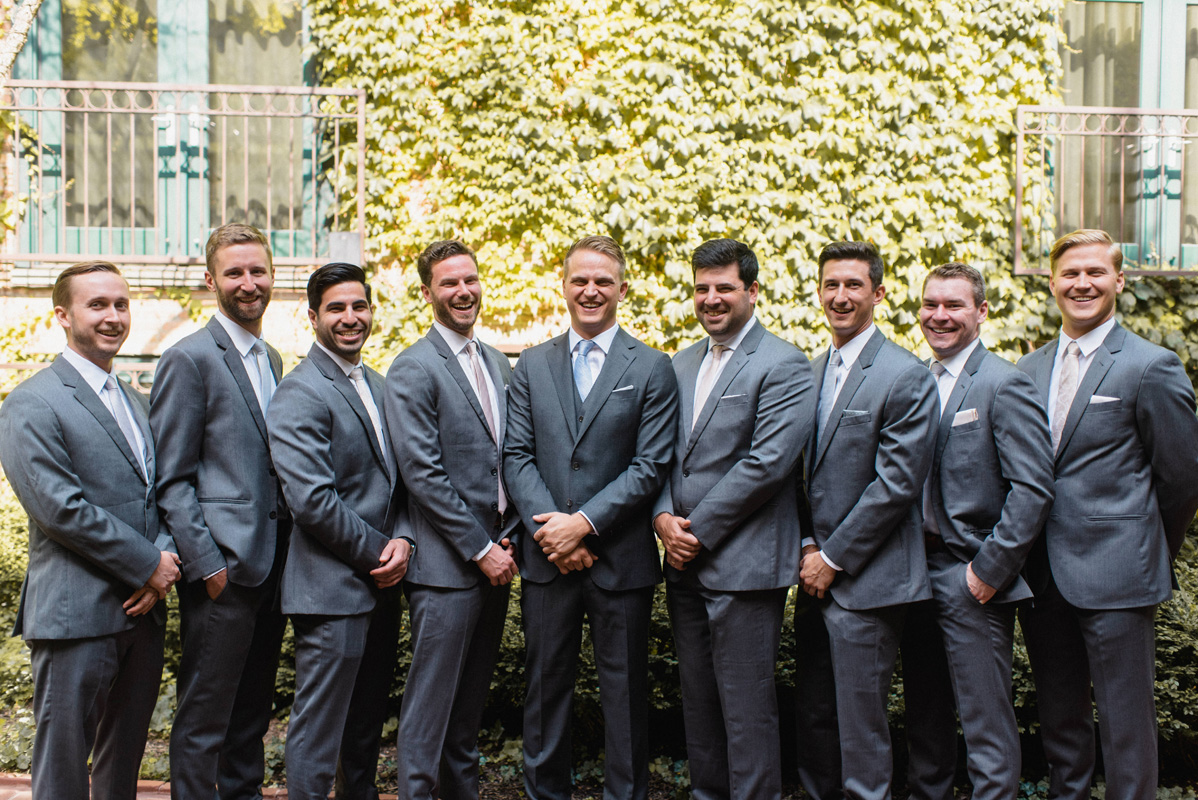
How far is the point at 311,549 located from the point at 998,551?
2514 millimetres

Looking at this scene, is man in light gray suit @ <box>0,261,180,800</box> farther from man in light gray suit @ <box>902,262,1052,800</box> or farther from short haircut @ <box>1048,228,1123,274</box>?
short haircut @ <box>1048,228,1123,274</box>

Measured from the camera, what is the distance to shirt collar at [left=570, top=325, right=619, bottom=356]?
367 cm

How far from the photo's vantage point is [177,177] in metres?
7.46

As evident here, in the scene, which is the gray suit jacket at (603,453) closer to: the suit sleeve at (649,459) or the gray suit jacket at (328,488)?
the suit sleeve at (649,459)

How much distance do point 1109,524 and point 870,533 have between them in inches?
34.5

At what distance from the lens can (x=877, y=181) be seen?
7.27 metres

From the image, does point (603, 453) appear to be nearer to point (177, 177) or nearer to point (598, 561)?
point (598, 561)

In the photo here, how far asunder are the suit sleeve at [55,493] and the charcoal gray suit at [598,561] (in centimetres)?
137

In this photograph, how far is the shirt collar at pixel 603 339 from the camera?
3674mm

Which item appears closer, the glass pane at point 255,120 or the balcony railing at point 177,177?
the balcony railing at point 177,177

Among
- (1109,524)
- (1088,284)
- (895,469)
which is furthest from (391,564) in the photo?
(1088,284)

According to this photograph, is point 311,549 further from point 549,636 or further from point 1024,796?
point 1024,796

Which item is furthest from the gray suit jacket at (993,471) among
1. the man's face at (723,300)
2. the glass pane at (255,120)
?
the glass pane at (255,120)

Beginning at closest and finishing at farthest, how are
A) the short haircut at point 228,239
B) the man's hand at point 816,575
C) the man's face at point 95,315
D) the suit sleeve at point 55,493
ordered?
the suit sleeve at point 55,493, the man's face at point 95,315, the man's hand at point 816,575, the short haircut at point 228,239
